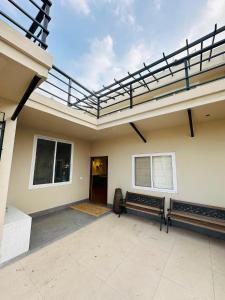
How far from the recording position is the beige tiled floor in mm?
1748

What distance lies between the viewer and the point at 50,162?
4.77 m

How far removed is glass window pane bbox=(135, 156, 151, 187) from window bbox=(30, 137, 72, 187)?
2.75m

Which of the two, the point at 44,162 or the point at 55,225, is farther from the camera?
the point at 44,162

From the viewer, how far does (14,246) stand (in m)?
2.38

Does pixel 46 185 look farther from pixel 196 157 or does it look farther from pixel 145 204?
pixel 196 157

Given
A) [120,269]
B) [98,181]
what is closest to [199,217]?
[120,269]

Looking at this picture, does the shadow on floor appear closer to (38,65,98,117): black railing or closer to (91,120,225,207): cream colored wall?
(91,120,225,207): cream colored wall

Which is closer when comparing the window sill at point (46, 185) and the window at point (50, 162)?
the window sill at point (46, 185)

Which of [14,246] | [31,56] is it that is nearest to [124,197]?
[14,246]

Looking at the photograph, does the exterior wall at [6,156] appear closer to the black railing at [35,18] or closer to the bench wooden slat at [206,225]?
the black railing at [35,18]

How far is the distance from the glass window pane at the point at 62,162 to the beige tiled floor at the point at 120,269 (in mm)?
2395

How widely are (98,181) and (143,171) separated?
13.1 ft

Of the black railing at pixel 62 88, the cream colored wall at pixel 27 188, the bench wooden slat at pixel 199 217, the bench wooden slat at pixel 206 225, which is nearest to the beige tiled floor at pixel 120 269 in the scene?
the bench wooden slat at pixel 206 225

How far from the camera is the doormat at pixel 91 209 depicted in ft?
15.3
